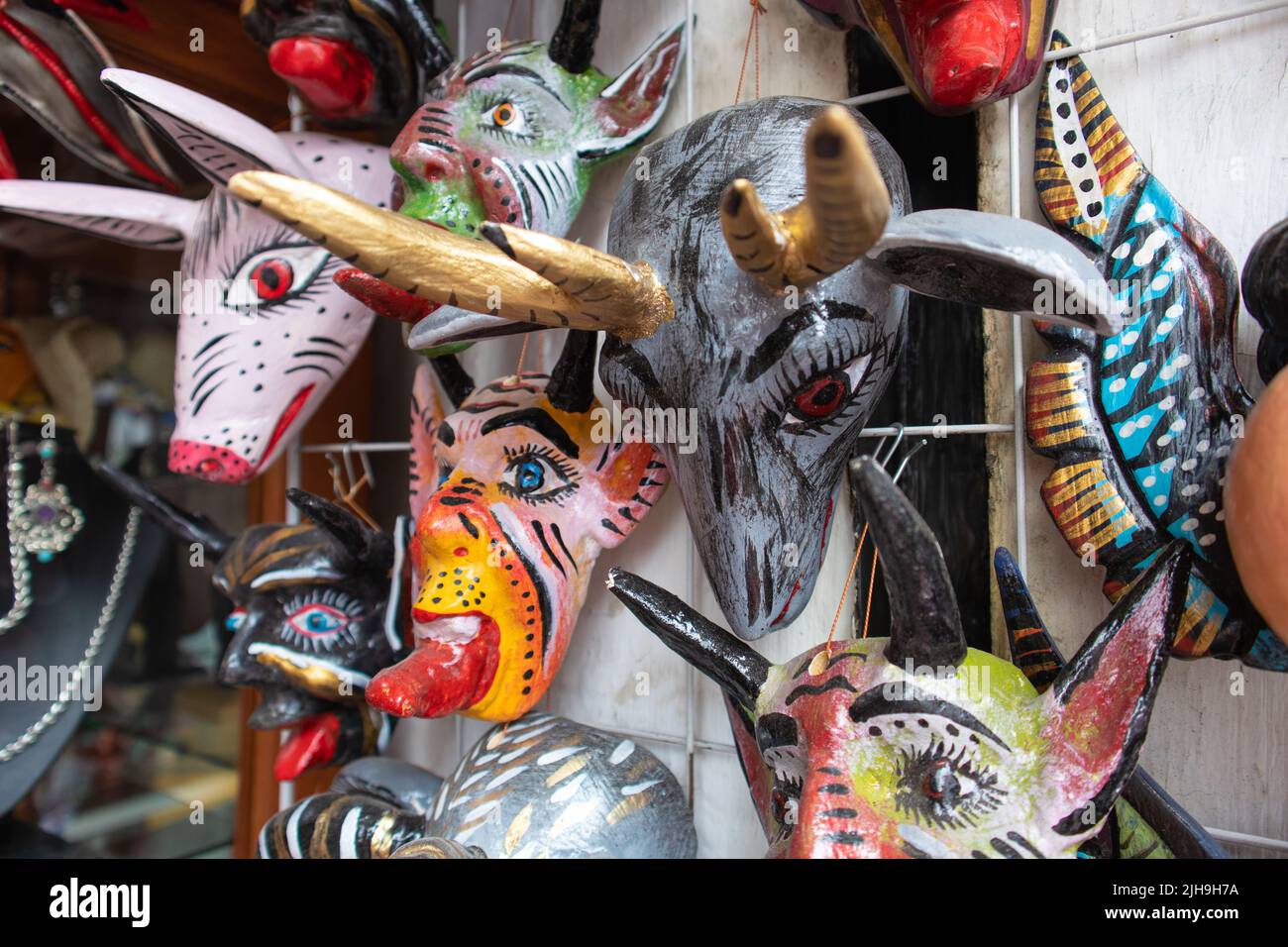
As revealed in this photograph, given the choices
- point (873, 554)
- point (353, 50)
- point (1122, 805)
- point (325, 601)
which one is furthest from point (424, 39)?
point (1122, 805)

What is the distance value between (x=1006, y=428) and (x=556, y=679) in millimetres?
542

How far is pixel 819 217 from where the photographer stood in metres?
0.41

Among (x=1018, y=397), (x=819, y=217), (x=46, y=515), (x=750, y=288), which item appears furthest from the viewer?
(x=46, y=515)

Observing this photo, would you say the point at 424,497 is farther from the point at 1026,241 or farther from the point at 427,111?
the point at 1026,241

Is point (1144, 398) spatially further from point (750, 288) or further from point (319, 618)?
point (319, 618)

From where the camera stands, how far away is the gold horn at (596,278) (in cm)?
44

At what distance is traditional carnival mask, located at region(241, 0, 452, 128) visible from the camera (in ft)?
2.86

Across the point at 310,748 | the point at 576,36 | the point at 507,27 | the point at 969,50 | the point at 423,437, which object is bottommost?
the point at 310,748

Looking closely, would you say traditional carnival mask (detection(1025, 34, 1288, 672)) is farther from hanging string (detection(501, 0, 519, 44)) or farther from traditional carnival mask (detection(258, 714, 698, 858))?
hanging string (detection(501, 0, 519, 44))

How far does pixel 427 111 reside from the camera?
77 cm

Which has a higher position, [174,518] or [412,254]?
[412,254]

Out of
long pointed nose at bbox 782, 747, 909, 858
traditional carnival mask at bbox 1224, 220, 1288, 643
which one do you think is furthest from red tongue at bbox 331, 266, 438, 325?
traditional carnival mask at bbox 1224, 220, 1288, 643

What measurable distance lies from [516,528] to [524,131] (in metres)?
0.36

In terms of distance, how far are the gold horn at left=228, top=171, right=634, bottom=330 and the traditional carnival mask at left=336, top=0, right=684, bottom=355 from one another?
0.23 meters
